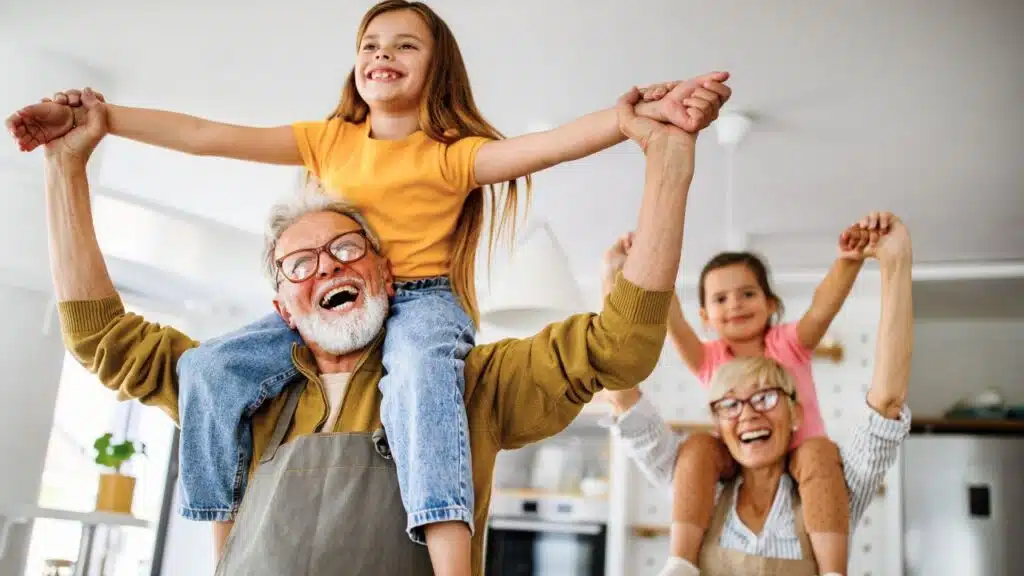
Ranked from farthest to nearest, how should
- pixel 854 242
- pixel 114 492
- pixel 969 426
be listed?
pixel 969 426 → pixel 114 492 → pixel 854 242

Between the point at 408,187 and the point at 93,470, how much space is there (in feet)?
15.1

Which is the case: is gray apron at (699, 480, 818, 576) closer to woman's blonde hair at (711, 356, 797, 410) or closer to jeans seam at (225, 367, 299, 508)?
woman's blonde hair at (711, 356, 797, 410)

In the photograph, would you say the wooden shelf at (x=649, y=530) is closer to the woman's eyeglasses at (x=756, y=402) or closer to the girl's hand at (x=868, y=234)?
the woman's eyeglasses at (x=756, y=402)

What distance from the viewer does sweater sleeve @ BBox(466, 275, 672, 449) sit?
1149 mm

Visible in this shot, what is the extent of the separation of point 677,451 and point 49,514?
2.09 meters

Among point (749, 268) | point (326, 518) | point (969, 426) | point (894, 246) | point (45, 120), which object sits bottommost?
point (326, 518)

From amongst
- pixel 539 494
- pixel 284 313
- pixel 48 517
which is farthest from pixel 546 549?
pixel 284 313

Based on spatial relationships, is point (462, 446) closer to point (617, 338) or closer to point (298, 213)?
point (617, 338)

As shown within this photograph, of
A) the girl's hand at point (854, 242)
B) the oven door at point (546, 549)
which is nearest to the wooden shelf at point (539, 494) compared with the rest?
the oven door at point (546, 549)

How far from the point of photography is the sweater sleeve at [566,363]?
1149 millimetres

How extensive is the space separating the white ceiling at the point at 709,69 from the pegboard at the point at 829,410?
887 millimetres

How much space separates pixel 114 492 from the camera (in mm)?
3912

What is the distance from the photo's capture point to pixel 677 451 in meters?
2.14

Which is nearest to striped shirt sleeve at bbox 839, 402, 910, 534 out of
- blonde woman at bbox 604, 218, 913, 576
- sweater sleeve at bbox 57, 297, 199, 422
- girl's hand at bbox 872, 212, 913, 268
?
blonde woman at bbox 604, 218, 913, 576
